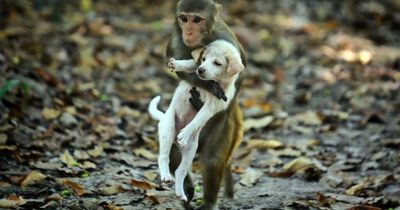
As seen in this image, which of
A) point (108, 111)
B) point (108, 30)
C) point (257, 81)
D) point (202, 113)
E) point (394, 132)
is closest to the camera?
point (202, 113)

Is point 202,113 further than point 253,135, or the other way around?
point 253,135

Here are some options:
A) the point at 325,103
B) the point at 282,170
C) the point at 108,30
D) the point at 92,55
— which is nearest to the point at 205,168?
the point at 282,170

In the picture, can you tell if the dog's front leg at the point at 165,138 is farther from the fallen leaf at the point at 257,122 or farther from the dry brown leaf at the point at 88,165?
the fallen leaf at the point at 257,122

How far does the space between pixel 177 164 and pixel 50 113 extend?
2.51 metres

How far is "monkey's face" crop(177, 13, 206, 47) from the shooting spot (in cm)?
461

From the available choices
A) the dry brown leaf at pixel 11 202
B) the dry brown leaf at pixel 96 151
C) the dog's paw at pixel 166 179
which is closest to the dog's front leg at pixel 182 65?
the dog's paw at pixel 166 179

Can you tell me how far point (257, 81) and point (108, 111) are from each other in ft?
7.68

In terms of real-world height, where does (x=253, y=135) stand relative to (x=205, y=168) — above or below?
above

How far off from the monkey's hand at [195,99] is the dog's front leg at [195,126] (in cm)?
12

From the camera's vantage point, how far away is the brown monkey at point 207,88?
15.2ft

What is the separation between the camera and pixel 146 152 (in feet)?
21.9

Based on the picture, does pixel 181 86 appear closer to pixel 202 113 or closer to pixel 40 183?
pixel 202 113

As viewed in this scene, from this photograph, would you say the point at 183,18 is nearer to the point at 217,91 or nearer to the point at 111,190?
the point at 217,91

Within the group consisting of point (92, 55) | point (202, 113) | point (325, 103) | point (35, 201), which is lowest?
point (35, 201)
